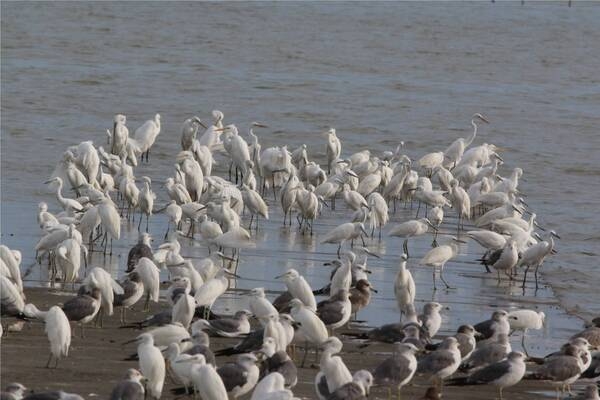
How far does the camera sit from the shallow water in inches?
658

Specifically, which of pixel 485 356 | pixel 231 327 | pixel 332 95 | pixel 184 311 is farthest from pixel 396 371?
pixel 332 95

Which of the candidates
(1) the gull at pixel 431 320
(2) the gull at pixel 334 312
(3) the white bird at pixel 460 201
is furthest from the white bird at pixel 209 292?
(3) the white bird at pixel 460 201

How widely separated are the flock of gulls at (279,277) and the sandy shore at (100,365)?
0.33 ft

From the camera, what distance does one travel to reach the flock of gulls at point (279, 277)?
10.3 meters

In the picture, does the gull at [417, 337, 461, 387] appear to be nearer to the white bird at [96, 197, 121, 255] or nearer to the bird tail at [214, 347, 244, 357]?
the bird tail at [214, 347, 244, 357]

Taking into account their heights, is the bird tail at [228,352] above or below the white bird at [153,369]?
below

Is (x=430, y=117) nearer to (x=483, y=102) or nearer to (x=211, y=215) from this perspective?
(x=483, y=102)

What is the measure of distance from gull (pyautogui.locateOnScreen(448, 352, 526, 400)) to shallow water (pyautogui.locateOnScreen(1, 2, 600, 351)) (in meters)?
2.25

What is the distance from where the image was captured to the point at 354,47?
49000mm

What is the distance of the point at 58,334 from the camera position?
1073 centimetres

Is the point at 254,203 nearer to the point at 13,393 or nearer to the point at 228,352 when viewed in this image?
the point at 228,352

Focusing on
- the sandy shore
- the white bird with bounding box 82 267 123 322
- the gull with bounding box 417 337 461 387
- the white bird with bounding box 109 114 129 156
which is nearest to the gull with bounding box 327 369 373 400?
the sandy shore

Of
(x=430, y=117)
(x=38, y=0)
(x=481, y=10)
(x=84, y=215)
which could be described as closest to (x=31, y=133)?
(x=430, y=117)

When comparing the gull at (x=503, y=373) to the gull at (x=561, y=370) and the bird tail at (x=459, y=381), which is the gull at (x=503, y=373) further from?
the gull at (x=561, y=370)
